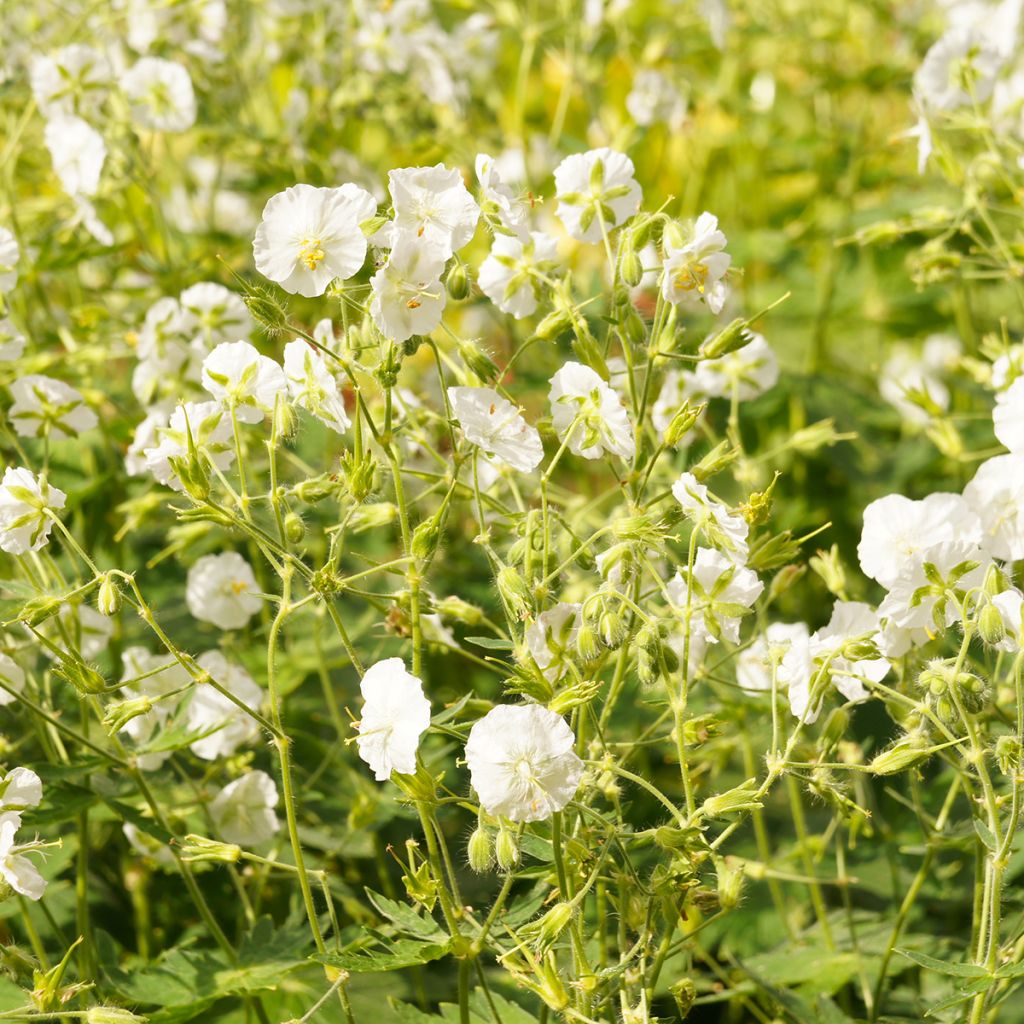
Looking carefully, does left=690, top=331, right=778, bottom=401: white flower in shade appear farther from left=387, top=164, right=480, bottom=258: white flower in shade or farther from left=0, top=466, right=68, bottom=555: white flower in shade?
left=0, top=466, right=68, bottom=555: white flower in shade

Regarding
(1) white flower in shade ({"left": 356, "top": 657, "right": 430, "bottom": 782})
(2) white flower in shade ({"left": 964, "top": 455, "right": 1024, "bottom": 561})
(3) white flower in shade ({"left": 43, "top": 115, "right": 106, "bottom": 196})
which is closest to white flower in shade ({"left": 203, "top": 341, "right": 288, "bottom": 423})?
(1) white flower in shade ({"left": 356, "top": 657, "right": 430, "bottom": 782})

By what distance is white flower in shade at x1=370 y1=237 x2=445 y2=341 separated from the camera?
1.44m

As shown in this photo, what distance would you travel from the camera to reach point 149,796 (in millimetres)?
1818

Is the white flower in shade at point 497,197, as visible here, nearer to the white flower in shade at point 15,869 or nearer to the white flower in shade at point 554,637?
the white flower in shade at point 554,637

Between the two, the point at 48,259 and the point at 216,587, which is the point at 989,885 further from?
the point at 48,259

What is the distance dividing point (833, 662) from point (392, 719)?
546 millimetres

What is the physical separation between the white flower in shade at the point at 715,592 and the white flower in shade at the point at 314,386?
43 centimetres

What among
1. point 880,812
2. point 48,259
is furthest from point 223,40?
point 880,812

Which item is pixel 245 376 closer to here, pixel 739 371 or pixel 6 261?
pixel 6 261

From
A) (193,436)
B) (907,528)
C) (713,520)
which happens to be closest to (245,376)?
(193,436)

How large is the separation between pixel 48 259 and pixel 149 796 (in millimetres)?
1186

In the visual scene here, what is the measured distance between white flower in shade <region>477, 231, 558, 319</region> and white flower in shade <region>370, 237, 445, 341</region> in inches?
10.5

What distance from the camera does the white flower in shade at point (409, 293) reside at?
4.73ft

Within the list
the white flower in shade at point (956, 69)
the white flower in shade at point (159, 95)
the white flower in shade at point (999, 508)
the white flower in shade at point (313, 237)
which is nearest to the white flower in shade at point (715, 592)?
the white flower in shade at point (999, 508)
